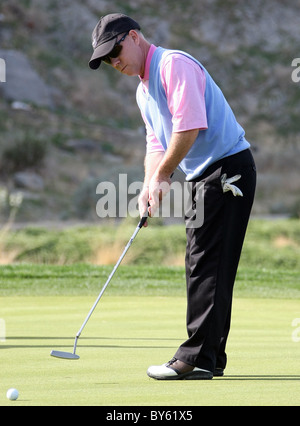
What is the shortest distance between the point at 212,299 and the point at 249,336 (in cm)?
138

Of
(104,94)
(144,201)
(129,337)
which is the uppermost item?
(104,94)

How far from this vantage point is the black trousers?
441cm

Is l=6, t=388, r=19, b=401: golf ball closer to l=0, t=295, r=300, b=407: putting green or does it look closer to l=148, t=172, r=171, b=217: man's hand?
l=0, t=295, r=300, b=407: putting green

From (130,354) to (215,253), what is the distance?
82 centimetres

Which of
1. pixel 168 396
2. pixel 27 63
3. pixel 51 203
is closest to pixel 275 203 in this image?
pixel 51 203

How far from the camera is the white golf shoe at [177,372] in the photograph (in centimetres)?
410

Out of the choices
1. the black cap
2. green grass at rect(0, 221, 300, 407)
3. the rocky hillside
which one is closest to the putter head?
green grass at rect(0, 221, 300, 407)

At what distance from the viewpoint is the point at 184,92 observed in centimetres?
418

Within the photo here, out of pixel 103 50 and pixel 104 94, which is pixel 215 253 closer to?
pixel 103 50

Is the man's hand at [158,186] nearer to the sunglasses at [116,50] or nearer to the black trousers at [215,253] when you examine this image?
the black trousers at [215,253]

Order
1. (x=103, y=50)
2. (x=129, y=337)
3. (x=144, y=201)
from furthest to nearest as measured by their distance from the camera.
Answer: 1. (x=129, y=337)
2. (x=144, y=201)
3. (x=103, y=50)

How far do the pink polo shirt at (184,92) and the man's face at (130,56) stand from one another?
0.16 metres

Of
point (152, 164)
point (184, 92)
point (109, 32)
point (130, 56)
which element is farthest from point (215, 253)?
point (109, 32)

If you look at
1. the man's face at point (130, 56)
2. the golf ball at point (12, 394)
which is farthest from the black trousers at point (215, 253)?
the golf ball at point (12, 394)
